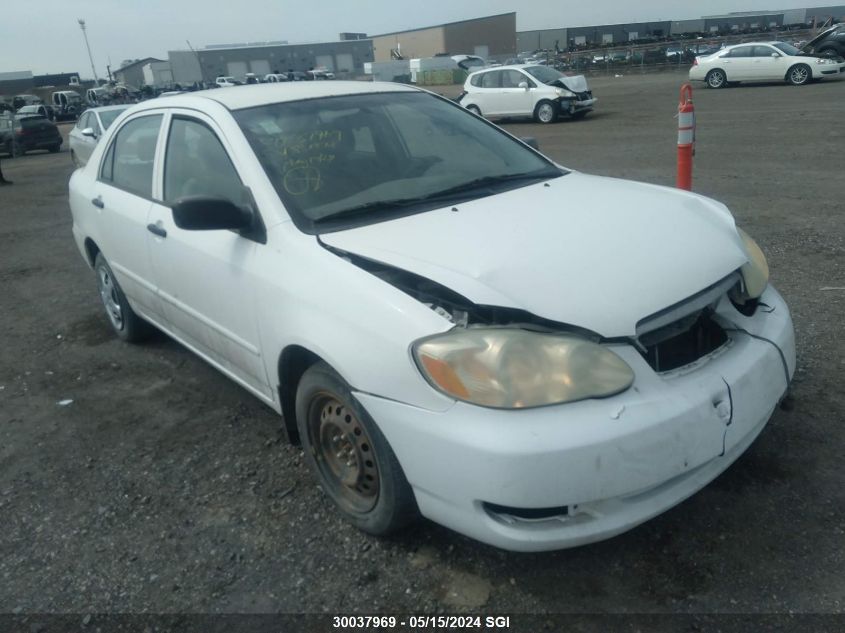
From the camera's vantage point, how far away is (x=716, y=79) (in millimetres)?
24391

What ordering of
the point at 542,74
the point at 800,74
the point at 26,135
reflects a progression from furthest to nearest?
the point at 26,135 → the point at 800,74 → the point at 542,74

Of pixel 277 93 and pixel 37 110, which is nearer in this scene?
pixel 277 93

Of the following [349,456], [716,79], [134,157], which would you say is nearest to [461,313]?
[349,456]

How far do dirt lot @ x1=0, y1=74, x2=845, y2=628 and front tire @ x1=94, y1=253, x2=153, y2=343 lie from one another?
0.12 m

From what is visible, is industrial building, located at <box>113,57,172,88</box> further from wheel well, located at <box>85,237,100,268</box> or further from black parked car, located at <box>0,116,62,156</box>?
wheel well, located at <box>85,237,100,268</box>

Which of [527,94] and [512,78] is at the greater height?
[512,78]

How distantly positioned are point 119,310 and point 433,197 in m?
2.80

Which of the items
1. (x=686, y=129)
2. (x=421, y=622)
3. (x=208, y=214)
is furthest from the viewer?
(x=686, y=129)

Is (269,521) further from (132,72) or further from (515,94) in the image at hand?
(132,72)

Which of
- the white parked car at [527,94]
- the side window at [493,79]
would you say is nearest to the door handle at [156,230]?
the white parked car at [527,94]

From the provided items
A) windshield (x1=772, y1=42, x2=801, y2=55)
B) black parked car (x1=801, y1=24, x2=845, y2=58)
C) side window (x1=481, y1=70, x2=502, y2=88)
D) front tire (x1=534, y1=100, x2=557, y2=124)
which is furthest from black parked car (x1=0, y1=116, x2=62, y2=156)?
black parked car (x1=801, y1=24, x2=845, y2=58)

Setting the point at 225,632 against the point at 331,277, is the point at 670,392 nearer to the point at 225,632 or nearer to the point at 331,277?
the point at 331,277

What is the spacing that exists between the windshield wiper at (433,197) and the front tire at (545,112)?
661 inches

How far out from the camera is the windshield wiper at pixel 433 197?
9.91 feet
